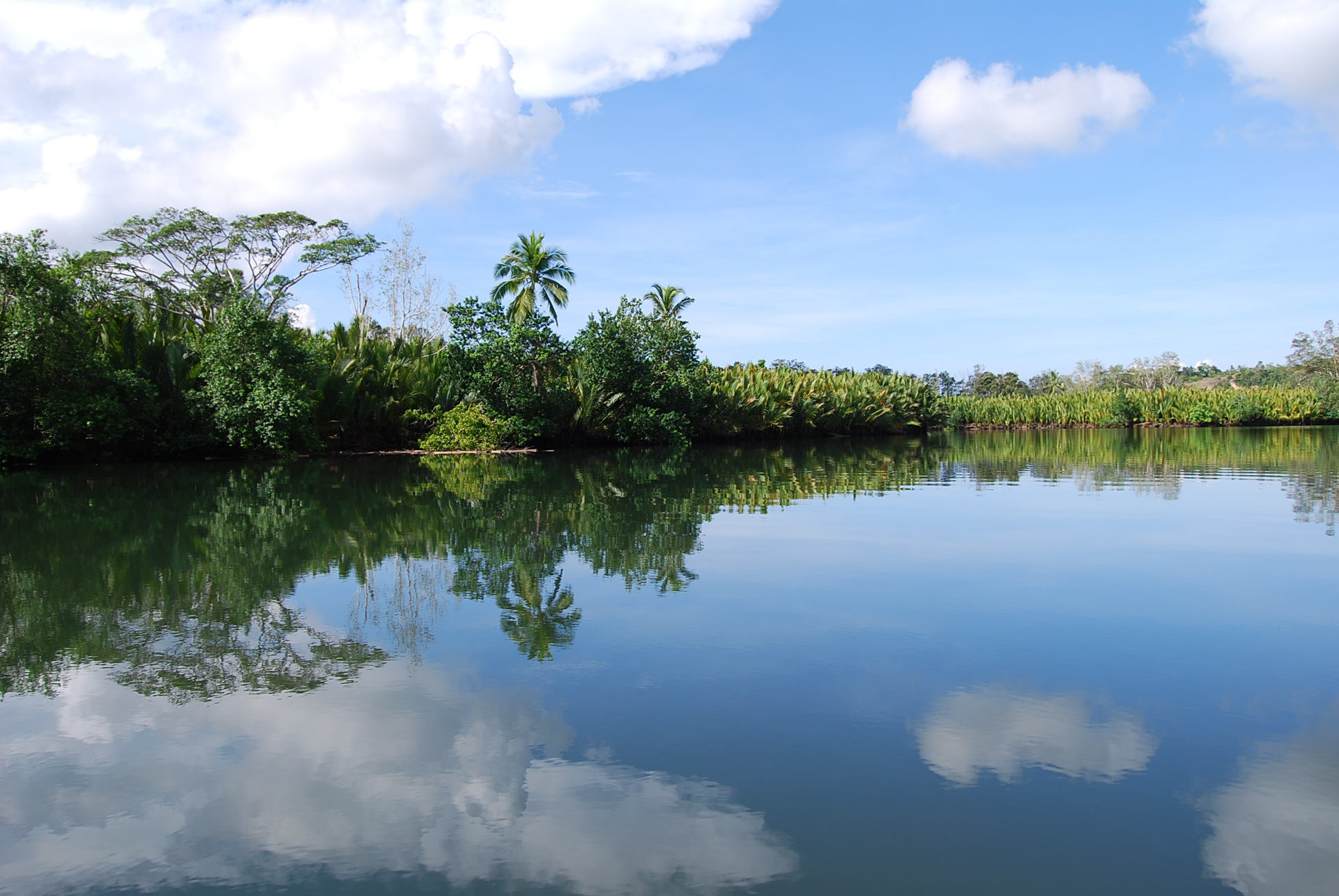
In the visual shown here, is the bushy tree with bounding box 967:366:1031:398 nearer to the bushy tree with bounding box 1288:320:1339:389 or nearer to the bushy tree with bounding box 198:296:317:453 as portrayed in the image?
the bushy tree with bounding box 1288:320:1339:389

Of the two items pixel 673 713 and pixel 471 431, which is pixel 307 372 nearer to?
pixel 471 431

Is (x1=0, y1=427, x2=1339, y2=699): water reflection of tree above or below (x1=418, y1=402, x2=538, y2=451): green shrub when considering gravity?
below

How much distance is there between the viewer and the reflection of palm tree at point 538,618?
4910 mm

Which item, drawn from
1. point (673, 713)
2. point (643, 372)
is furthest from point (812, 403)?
point (673, 713)

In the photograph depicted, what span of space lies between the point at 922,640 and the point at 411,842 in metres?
3.04

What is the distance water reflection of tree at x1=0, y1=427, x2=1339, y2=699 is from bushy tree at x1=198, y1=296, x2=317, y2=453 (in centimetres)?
135

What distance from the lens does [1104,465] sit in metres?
18.6

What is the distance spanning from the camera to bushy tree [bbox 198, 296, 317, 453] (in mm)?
20188

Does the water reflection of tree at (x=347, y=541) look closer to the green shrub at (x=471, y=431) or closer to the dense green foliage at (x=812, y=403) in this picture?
the green shrub at (x=471, y=431)

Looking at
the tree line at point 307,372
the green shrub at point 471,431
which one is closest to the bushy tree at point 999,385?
the tree line at point 307,372

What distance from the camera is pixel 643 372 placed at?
28578mm

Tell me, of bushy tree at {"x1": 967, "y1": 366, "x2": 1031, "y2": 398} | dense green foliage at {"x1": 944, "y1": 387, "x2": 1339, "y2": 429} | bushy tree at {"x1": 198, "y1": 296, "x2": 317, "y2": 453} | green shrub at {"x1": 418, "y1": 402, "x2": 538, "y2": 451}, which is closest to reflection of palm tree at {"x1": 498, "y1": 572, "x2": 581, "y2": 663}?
bushy tree at {"x1": 198, "y1": 296, "x2": 317, "y2": 453}

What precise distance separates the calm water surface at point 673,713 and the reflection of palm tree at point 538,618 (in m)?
0.04

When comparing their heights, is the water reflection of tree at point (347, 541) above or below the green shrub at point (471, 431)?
below
